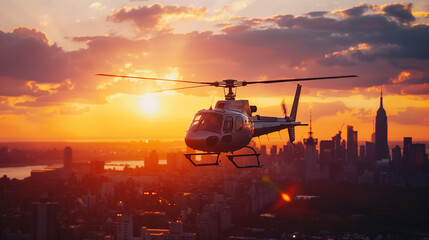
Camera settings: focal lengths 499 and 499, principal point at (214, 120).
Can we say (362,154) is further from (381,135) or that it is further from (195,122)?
(195,122)

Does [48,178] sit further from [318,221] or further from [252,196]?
[318,221]

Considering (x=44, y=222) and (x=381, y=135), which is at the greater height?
(x=381, y=135)

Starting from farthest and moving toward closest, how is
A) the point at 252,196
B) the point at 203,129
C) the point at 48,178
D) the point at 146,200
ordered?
the point at 48,178
the point at 252,196
the point at 146,200
the point at 203,129

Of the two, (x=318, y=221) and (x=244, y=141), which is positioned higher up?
(x=244, y=141)

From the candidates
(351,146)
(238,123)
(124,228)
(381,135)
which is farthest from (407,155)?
(238,123)

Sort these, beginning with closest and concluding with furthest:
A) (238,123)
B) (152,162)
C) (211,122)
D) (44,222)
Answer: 1. (211,122)
2. (238,123)
3. (44,222)
4. (152,162)

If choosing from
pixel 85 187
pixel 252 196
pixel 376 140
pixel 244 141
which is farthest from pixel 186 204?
pixel 376 140

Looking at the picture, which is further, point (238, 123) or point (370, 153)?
point (370, 153)
